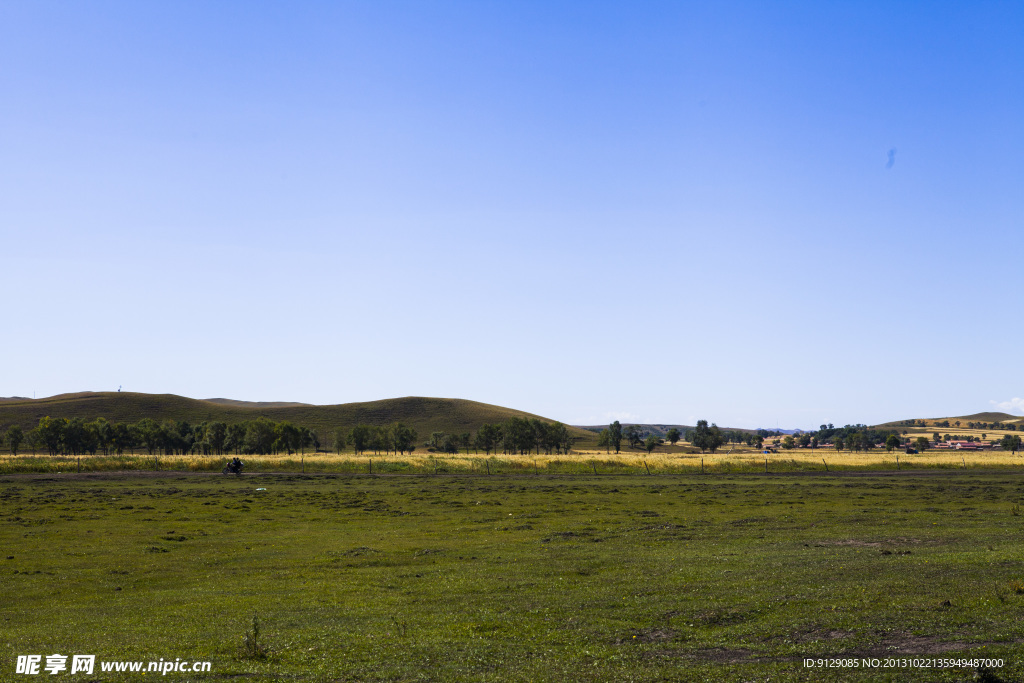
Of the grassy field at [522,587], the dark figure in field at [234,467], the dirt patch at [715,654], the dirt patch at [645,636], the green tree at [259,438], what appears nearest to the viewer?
the dirt patch at [715,654]

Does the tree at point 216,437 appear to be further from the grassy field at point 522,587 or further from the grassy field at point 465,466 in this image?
the grassy field at point 522,587

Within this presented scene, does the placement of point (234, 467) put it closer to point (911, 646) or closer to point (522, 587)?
point (522, 587)

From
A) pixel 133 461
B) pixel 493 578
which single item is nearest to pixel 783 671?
pixel 493 578

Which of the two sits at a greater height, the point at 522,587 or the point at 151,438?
the point at 151,438

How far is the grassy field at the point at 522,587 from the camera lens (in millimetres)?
15180

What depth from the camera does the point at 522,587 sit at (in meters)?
24.5

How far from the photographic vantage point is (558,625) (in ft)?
61.3

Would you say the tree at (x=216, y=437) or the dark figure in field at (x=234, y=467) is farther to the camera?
the tree at (x=216, y=437)

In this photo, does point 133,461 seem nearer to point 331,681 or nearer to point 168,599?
point 168,599

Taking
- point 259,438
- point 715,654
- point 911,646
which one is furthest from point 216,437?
point 911,646

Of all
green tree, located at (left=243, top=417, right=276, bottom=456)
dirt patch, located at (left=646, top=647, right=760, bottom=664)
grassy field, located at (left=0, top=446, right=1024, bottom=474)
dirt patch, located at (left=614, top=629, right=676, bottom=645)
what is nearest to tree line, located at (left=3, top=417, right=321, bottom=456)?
green tree, located at (left=243, top=417, right=276, bottom=456)

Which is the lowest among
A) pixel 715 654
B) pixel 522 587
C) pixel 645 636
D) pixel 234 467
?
pixel 234 467

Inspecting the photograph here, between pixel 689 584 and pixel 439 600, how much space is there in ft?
27.7

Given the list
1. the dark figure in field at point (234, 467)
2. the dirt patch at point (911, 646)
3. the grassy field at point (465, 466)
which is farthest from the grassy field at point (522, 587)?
the grassy field at point (465, 466)
